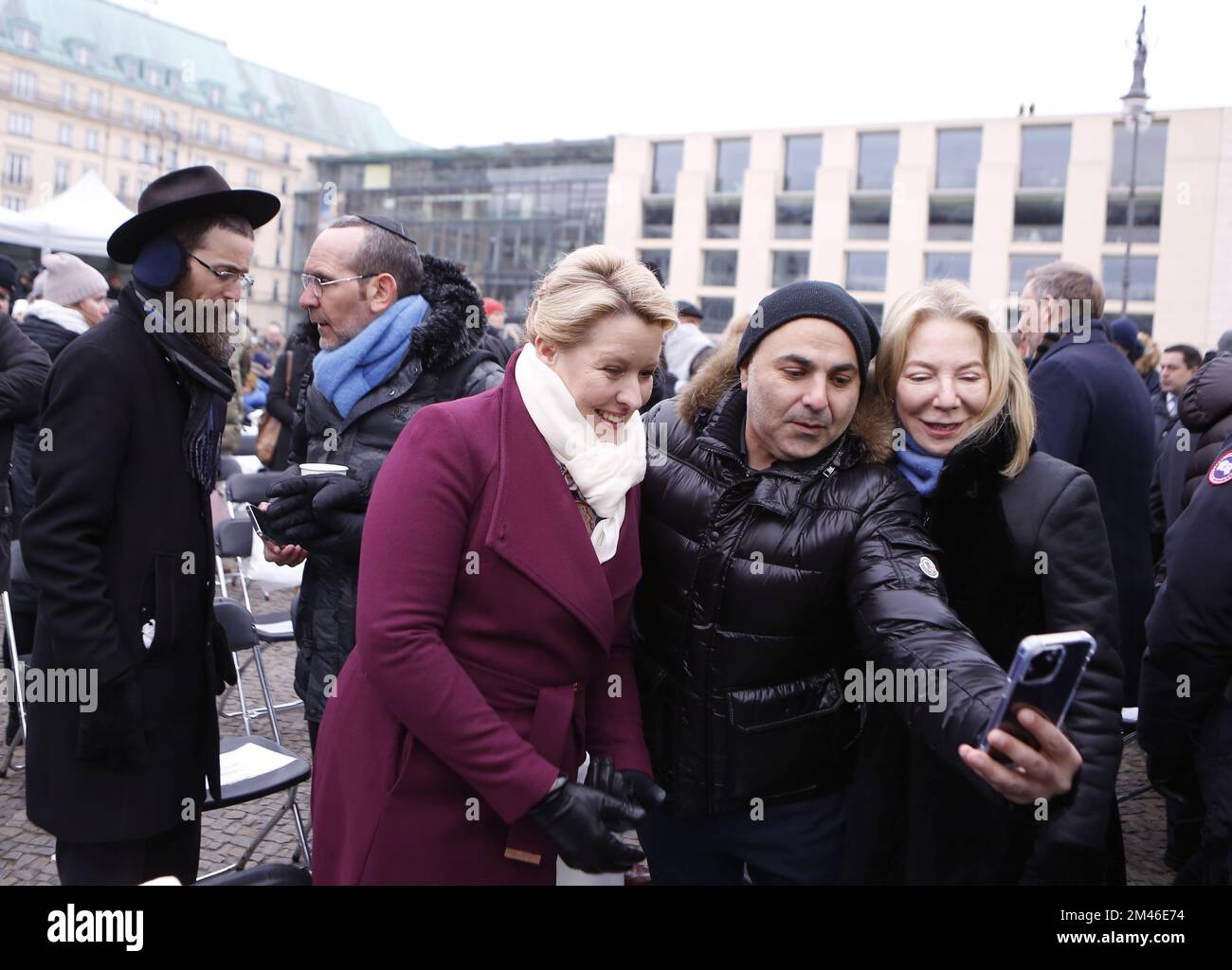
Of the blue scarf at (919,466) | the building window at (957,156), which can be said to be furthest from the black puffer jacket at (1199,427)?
the building window at (957,156)

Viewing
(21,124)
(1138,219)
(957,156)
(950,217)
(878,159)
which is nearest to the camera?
(1138,219)

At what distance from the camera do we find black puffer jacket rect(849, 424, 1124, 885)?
83.0 inches

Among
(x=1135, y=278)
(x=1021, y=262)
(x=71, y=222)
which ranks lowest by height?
(x=71, y=222)

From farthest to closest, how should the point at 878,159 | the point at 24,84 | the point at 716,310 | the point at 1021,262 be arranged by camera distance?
the point at 24,84 → the point at 716,310 → the point at 878,159 → the point at 1021,262

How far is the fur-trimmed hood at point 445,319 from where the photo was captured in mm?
2957

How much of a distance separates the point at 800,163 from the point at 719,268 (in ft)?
23.1

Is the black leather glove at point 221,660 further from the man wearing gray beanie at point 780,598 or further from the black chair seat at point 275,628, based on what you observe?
the black chair seat at point 275,628

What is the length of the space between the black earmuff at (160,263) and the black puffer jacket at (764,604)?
1390 mm

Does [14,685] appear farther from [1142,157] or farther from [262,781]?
[1142,157]

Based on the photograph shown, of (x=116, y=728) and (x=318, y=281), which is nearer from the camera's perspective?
(x=116, y=728)

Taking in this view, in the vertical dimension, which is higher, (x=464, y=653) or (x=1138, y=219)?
(x=1138, y=219)

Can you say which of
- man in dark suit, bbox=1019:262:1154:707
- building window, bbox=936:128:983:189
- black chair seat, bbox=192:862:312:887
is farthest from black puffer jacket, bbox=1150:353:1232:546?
building window, bbox=936:128:983:189

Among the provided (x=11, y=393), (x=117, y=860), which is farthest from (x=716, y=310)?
(x=117, y=860)

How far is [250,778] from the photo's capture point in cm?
329
